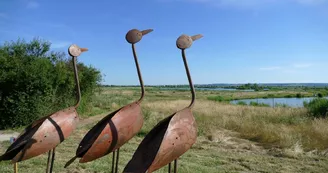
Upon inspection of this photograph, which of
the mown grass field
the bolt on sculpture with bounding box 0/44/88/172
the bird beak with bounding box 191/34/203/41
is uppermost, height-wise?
the bird beak with bounding box 191/34/203/41

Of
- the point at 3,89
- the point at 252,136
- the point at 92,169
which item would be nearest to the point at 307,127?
the point at 252,136

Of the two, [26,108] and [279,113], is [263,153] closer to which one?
[279,113]

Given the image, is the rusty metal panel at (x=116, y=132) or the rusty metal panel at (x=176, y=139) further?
the rusty metal panel at (x=116, y=132)

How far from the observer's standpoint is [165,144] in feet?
7.86

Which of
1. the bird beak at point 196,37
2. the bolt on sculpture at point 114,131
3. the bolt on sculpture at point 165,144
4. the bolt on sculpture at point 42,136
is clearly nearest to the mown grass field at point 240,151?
the bolt on sculpture at point 42,136

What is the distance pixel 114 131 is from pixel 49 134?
2.77 feet

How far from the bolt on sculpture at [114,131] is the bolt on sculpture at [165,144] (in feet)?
1.34

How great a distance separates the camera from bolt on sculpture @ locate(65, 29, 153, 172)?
2.76 metres

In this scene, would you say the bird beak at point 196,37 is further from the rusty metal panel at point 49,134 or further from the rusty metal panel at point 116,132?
the rusty metal panel at point 49,134

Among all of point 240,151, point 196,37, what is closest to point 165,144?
point 196,37

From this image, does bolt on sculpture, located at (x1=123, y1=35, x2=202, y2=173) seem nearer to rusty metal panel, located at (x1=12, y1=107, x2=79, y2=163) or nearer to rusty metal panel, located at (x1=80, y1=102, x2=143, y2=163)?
rusty metal panel, located at (x1=80, y1=102, x2=143, y2=163)

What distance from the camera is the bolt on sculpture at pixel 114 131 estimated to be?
9.07 ft

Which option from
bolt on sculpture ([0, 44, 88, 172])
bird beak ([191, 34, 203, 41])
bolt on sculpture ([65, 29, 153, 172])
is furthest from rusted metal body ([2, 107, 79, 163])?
bird beak ([191, 34, 203, 41])

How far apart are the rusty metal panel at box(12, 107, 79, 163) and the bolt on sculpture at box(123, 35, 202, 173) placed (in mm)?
1202
